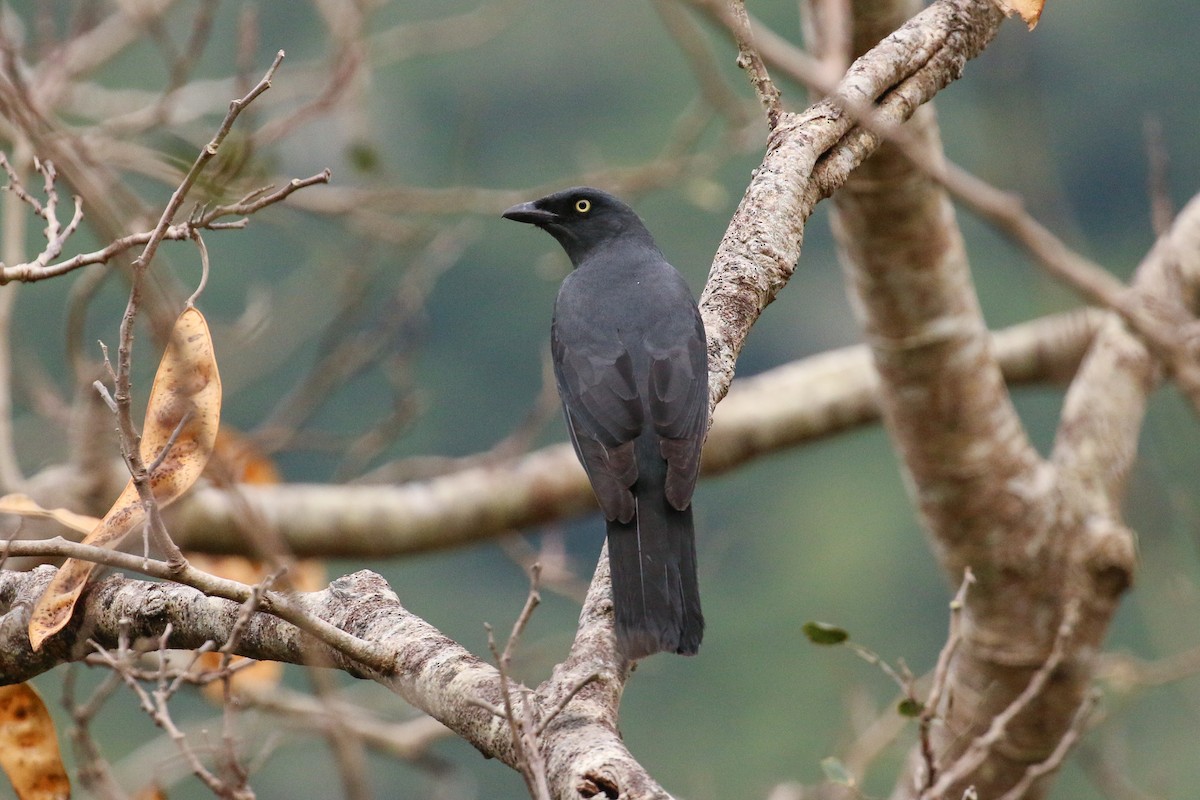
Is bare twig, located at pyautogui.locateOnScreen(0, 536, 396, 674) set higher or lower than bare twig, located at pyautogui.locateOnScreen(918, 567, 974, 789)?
lower

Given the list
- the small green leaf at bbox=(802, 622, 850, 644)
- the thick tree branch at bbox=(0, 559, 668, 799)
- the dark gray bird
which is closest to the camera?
the thick tree branch at bbox=(0, 559, 668, 799)

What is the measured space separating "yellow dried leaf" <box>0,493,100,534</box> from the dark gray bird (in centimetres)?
107

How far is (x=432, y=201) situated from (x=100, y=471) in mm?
2153

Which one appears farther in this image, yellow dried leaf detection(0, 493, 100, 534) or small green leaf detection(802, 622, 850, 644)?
small green leaf detection(802, 622, 850, 644)

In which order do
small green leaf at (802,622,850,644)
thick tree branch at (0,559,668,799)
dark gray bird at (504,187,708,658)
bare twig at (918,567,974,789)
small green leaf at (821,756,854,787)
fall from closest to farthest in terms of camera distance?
1. thick tree branch at (0,559,668,799)
2. bare twig at (918,567,974,789)
3. dark gray bird at (504,187,708,658)
4. small green leaf at (821,756,854,787)
5. small green leaf at (802,622,850,644)

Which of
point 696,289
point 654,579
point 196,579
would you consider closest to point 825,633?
point 654,579

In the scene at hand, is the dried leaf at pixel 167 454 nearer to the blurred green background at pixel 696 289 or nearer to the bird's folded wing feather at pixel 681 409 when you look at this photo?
the bird's folded wing feather at pixel 681 409

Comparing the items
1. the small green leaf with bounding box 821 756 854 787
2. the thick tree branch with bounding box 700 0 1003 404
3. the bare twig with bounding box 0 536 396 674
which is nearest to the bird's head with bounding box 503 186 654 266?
the thick tree branch with bounding box 700 0 1003 404

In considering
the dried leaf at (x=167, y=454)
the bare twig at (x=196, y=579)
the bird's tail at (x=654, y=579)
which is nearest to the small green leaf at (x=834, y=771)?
the bird's tail at (x=654, y=579)

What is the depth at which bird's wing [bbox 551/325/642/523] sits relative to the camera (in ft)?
11.6

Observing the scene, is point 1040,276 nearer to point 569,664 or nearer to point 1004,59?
point 1004,59

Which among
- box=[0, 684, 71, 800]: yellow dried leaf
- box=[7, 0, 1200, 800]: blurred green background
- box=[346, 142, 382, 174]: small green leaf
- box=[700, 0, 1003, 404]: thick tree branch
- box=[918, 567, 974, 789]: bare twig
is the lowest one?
box=[0, 684, 71, 800]: yellow dried leaf

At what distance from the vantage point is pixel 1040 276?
1832 millimetres

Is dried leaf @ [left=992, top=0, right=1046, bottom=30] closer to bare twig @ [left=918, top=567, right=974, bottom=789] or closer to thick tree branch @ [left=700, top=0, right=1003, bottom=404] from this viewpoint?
thick tree branch @ [left=700, top=0, right=1003, bottom=404]
